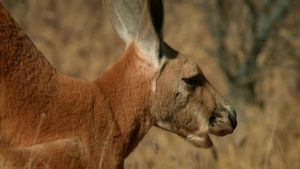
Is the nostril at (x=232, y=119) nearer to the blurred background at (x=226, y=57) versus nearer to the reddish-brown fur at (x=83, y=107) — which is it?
the reddish-brown fur at (x=83, y=107)

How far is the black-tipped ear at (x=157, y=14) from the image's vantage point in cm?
580

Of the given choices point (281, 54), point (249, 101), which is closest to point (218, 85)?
point (281, 54)

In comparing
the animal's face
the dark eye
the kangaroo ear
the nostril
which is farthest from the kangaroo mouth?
the kangaroo ear

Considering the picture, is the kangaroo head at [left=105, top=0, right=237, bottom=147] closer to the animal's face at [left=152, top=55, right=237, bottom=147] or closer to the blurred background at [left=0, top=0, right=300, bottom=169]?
the animal's face at [left=152, top=55, right=237, bottom=147]

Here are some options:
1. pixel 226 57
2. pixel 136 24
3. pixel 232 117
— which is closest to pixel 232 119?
pixel 232 117

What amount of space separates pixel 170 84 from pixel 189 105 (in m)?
0.18

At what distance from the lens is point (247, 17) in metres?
10.4

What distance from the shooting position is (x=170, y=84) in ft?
19.5

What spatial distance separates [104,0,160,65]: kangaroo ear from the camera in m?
5.83

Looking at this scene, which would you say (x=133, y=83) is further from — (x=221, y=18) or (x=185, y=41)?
(x=185, y=41)

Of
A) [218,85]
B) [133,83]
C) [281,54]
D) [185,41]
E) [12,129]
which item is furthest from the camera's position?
[185,41]

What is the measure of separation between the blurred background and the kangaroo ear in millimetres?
1195

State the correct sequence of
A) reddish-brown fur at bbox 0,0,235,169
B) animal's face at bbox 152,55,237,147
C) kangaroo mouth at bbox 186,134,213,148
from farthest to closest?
kangaroo mouth at bbox 186,134,213,148, animal's face at bbox 152,55,237,147, reddish-brown fur at bbox 0,0,235,169

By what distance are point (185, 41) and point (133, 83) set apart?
23.7 feet
